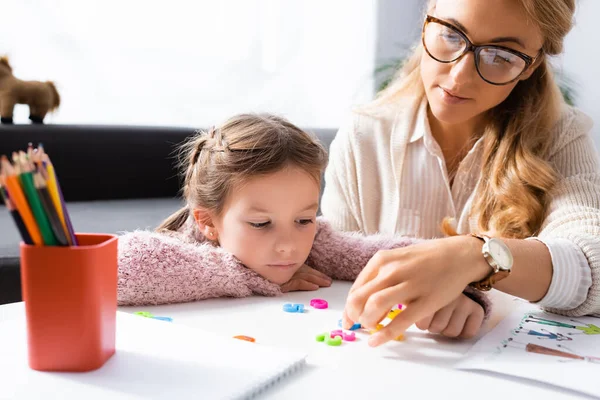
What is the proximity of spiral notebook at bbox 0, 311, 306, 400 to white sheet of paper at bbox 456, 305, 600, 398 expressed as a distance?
0.61 feet

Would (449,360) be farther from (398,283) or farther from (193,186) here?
(193,186)

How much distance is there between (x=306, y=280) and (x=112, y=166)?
153cm

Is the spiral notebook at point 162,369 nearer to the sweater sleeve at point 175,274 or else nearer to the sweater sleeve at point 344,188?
the sweater sleeve at point 175,274

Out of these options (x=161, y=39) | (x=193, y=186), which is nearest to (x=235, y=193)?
(x=193, y=186)

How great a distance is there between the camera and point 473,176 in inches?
49.3

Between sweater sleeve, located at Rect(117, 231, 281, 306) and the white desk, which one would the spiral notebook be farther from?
sweater sleeve, located at Rect(117, 231, 281, 306)

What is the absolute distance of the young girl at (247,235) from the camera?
77 cm

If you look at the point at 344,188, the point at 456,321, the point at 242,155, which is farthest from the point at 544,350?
the point at 344,188

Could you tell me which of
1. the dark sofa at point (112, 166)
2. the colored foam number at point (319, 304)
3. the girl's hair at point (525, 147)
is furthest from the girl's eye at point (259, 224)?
the dark sofa at point (112, 166)

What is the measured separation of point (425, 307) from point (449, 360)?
6 centimetres

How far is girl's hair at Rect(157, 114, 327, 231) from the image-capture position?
0.86 m

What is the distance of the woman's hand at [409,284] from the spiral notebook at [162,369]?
109mm

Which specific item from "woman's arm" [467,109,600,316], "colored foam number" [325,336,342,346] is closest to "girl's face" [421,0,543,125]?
"woman's arm" [467,109,600,316]

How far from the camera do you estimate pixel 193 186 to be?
93 cm
